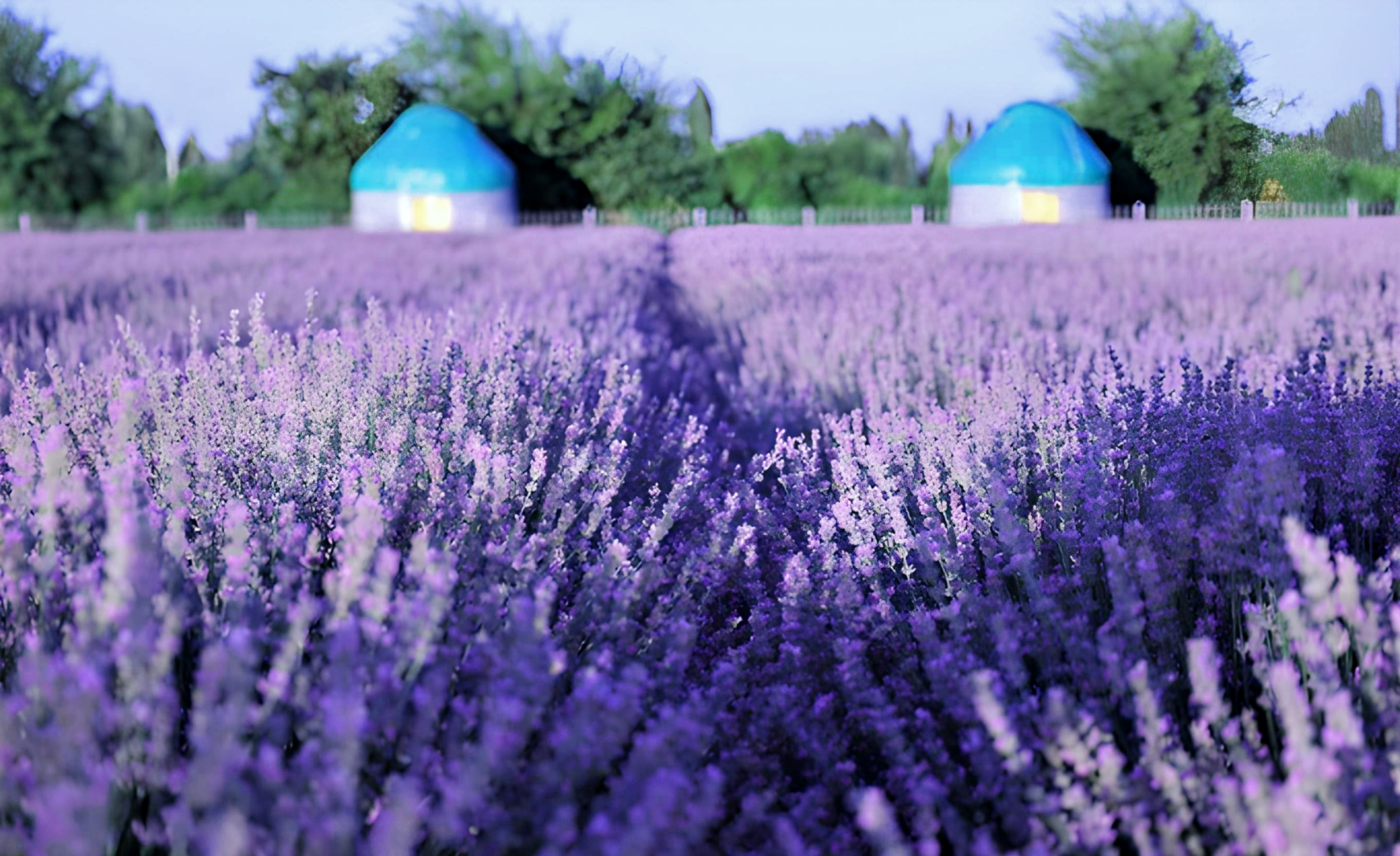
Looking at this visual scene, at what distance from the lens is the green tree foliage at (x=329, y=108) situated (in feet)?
19.8

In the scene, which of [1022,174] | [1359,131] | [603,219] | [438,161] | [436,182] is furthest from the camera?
[603,219]

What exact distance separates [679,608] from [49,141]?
29737 mm

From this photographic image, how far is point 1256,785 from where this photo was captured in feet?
3.54

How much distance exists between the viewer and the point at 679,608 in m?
1.88

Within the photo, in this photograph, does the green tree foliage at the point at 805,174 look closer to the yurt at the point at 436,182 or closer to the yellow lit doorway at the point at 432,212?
the yurt at the point at 436,182

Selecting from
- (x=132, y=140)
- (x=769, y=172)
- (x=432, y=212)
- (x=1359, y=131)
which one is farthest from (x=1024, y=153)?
(x=132, y=140)

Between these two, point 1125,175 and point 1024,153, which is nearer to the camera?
point 1125,175

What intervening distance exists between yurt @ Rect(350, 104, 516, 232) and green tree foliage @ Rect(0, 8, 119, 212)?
12.0 meters

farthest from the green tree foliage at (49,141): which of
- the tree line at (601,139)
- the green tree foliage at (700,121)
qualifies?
the green tree foliage at (700,121)

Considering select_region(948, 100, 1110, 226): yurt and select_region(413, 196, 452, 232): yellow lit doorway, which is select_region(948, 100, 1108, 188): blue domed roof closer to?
select_region(948, 100, 1110, 226): yurt

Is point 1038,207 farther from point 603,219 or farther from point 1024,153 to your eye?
point 603,219

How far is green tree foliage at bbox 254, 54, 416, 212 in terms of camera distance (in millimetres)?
6043

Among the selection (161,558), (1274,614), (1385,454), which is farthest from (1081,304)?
(161,558)

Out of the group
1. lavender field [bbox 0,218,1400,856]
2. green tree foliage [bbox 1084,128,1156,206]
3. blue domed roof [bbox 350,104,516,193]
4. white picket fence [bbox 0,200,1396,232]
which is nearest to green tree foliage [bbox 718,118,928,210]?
white picket fence [bbox 0,200,1396,232]
